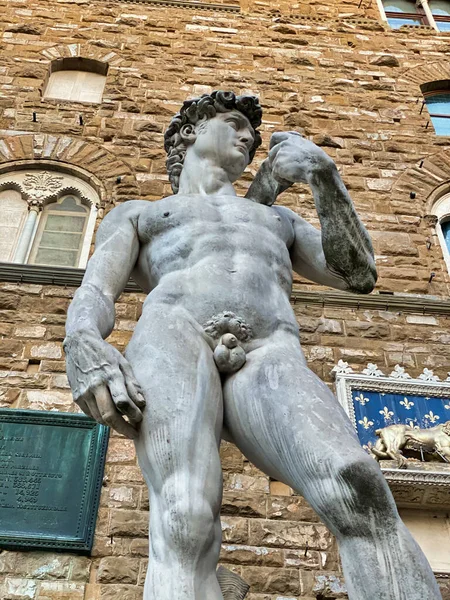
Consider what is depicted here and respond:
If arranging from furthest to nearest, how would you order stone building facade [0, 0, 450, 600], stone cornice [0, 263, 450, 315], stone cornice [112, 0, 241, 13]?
stone cornice [112, 0, 241, 13]
stone cornice [0, 263, 450, 315]
stone building facade [0, 0, 450, 600]

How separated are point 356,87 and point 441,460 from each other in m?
5.31

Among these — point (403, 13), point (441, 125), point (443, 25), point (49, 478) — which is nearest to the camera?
point (49, 478)

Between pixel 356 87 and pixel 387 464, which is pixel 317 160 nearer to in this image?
pixel 387 464

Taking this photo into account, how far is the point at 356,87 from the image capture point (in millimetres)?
8742

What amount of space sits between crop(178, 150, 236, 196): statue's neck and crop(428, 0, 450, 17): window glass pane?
929 centimetres

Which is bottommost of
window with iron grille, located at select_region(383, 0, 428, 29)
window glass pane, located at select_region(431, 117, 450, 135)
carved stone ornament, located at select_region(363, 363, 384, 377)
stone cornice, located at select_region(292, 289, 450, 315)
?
carved stone ornament, located at select_region(363, 363, 384, 377)

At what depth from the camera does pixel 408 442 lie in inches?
185

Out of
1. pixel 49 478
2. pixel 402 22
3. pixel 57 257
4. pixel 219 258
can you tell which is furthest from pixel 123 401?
pixel 402 22

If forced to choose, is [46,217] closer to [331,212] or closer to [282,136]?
[282,136]

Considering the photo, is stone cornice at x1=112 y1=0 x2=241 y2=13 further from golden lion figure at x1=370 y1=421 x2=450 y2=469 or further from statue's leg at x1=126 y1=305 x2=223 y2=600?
statue's leg at x1=126 y1=305 x2=223 y2=600

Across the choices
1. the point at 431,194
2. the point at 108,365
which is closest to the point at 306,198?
the point at 431,194

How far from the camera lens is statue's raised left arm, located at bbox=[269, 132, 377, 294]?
2.62 meters

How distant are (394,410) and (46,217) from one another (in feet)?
12.3

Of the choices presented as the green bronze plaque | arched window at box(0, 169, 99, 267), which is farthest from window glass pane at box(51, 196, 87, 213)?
the green bronze plaque
